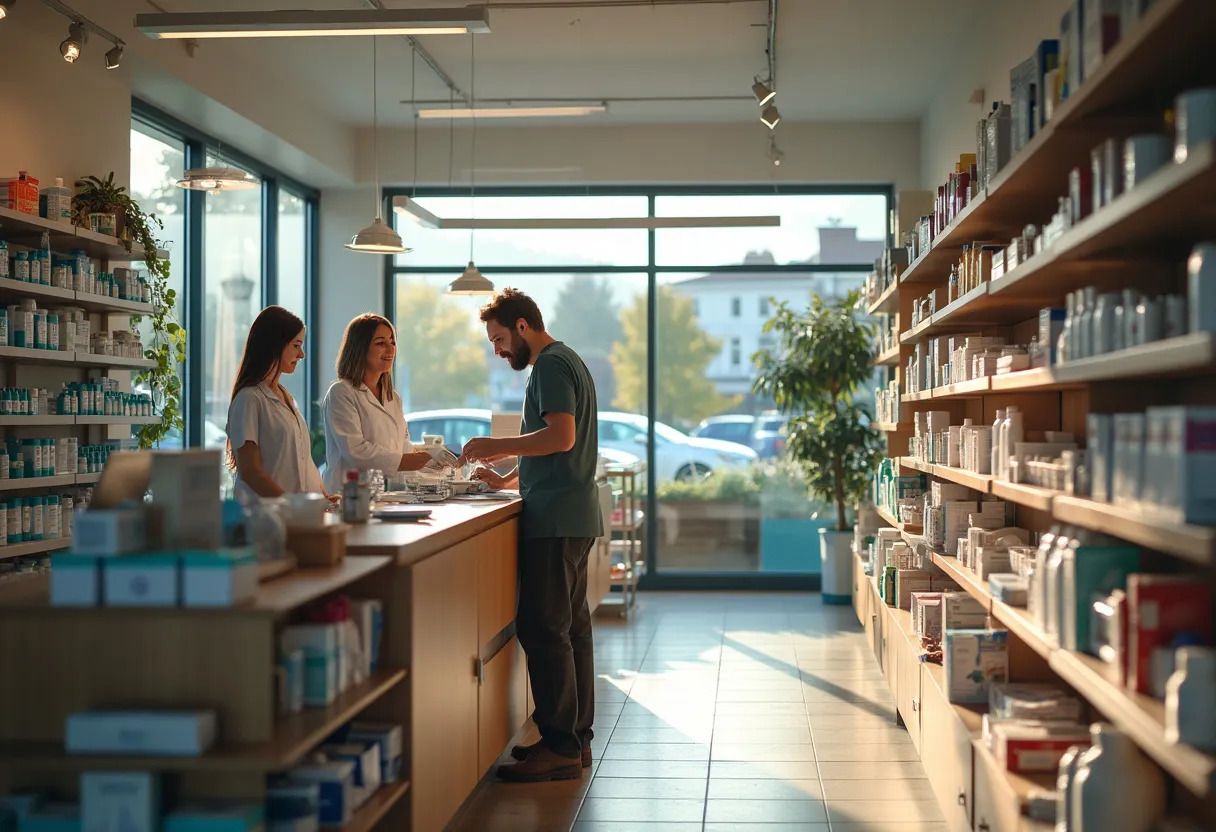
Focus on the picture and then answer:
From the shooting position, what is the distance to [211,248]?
8148mm

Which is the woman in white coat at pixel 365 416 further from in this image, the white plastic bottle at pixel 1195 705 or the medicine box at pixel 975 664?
the white plastic bottle at pixel 1195 705

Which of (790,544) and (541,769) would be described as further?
(790,544)

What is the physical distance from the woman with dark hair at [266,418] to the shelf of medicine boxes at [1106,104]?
2.57m

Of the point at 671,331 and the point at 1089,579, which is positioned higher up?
the point at 671,331

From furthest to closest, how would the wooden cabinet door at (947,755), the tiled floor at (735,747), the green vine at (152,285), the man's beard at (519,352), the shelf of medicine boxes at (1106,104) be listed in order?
the green vine at (152,285) → the man's beard at (519,352) → the tiled floor at (735,747) → the wooden cabinet door at (947,755) → the shelf of medicine boxes at (1106,104)

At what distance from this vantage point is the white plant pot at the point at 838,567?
8.99 metres

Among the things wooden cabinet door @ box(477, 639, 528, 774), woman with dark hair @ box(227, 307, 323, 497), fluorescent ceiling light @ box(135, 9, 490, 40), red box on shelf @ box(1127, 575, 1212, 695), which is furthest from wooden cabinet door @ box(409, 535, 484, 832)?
fluorescent ceiling light @ box(135, 9, 490, 40)

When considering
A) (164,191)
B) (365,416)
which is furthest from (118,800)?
(164,191)

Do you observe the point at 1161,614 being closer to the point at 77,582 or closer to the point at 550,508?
the point at 77,582

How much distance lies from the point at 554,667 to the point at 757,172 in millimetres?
6057

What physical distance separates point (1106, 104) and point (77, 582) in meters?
2.62

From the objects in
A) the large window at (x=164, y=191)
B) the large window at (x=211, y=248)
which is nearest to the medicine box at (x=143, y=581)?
the large window at (x=164, y=191)

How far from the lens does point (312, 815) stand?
270 cm

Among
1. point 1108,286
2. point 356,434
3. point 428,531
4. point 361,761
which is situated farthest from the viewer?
point 356,434
